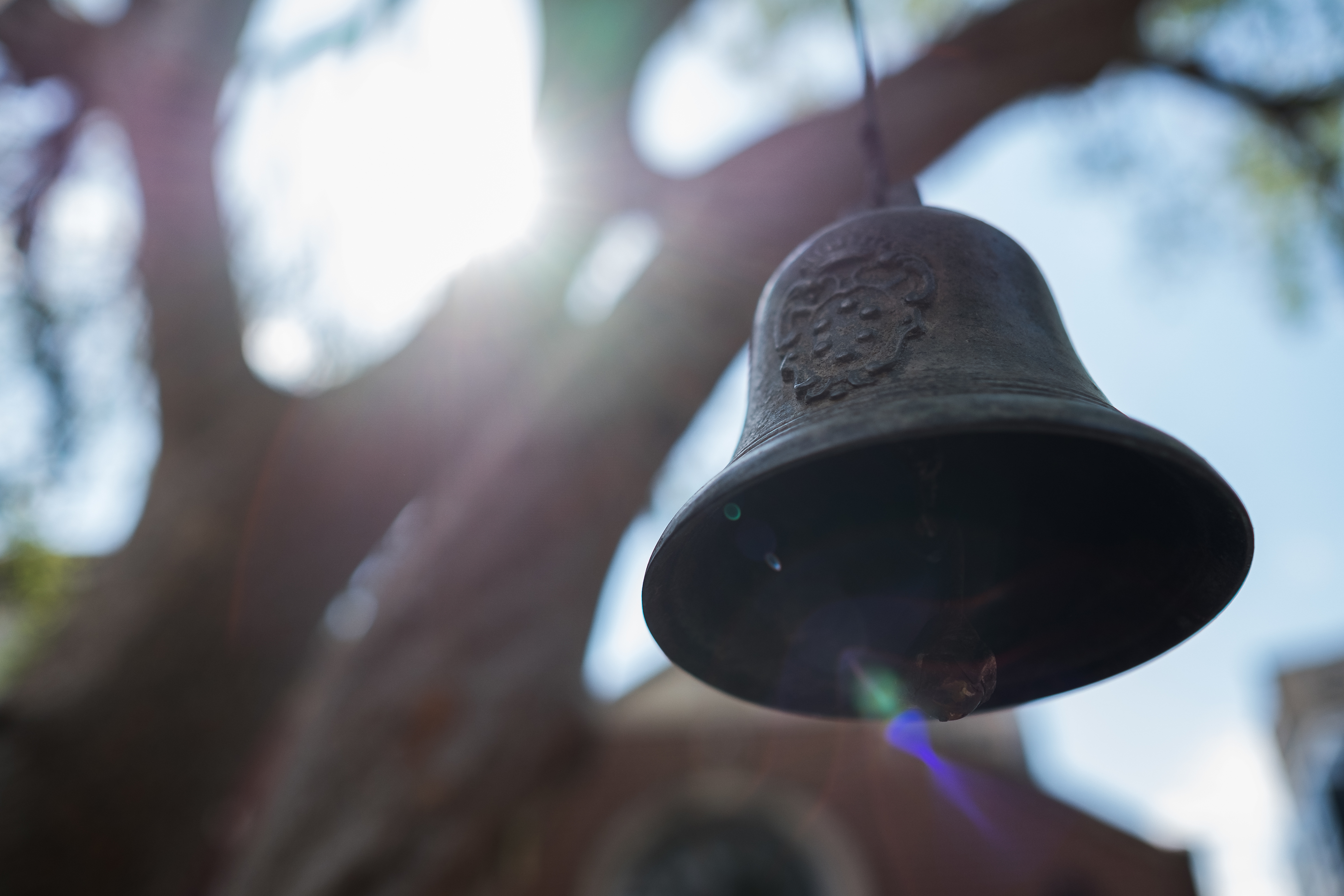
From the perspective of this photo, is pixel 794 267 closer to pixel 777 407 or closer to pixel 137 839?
pixel 777 407

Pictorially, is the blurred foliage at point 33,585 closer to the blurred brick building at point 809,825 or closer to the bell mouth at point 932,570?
the bell mouth at point 932,570

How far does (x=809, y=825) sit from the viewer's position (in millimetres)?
10359

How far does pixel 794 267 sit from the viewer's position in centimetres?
144

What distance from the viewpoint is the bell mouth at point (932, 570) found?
1286 mm

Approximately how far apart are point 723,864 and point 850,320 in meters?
9.80

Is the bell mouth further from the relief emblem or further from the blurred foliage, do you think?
the blurred foliage

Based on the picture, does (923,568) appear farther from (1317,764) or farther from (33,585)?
(1317,764)

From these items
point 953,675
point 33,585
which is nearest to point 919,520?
Answer: point 953,675

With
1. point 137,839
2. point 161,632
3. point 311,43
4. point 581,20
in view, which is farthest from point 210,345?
point 581,20

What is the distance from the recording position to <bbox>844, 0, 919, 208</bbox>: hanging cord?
1.41 metres

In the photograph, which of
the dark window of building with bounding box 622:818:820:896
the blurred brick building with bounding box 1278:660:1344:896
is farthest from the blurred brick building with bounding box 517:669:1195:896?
the blurred brick building with bounding box 1278:660:1344:896

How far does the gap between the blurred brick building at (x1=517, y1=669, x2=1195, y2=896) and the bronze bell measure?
8.75 m

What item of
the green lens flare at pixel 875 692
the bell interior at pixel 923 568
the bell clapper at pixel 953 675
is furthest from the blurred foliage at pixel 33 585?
the bell clapper at pixel 953 675

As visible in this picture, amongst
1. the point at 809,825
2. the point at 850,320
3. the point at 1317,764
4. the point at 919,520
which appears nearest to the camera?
the point at 850,320
